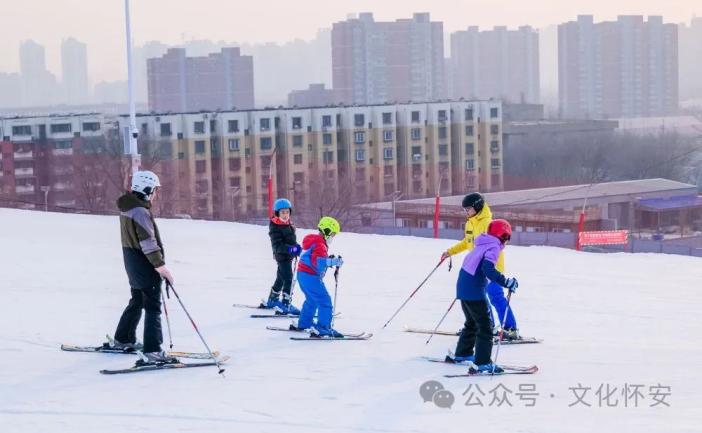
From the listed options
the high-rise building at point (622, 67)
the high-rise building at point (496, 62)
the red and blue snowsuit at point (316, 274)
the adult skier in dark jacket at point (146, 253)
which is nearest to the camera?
the adult skier in dark jacket at point (146, 253)

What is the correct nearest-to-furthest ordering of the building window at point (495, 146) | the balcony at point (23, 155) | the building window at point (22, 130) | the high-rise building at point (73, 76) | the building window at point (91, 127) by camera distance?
1. the balcony at point (23, 155)
2. the building window at point (22, 130)
3. the building window at point (91, 127)
4. the building window at point (495, 146)
5. the high-rise building at point (73, 76)

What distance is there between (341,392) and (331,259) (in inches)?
67.0

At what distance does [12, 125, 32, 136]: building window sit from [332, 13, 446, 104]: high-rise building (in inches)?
2659

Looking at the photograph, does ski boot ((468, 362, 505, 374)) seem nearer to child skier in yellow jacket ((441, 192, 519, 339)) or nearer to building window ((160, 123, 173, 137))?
child skier in yellow jacket ((441, 192, 519, 339))

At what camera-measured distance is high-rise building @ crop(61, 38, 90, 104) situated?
192m

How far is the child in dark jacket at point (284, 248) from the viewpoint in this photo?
10.8 meters

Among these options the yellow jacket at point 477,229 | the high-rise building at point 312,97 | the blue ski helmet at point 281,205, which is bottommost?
the yellow jacket at point 477,229

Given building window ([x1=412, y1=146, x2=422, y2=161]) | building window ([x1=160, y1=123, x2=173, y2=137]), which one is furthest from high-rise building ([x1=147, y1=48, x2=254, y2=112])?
building window ([x1=160, y1=123, x2=173, y2=137])

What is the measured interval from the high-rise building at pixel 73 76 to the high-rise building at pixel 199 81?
54.5 m

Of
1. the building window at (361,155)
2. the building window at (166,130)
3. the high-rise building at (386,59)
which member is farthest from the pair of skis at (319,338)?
the high-rise building at (386,59)

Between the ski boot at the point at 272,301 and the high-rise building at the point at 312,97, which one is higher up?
the high-rise building at the point at 312,97

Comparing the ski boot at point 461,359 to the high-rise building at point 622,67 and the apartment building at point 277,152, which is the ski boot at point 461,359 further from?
the high-rise building at point 622,67

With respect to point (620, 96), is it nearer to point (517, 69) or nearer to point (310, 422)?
point (517, 69)

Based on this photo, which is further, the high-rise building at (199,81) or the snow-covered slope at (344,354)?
the high-rise building at (199,81)
